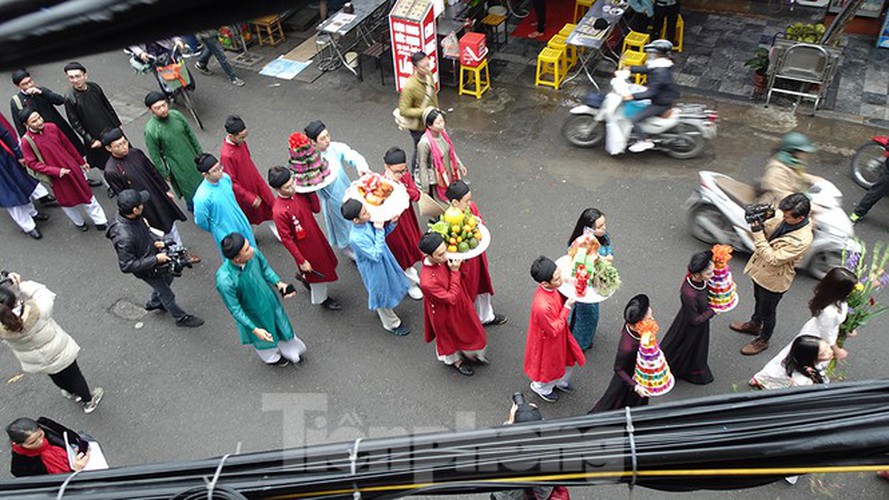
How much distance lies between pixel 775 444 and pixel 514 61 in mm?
9573

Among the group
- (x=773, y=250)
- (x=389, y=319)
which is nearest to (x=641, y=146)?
(x=773, y=250)

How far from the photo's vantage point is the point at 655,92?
8.11 meters

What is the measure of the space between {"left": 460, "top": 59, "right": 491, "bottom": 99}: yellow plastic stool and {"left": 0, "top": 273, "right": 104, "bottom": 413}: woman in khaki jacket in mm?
6389

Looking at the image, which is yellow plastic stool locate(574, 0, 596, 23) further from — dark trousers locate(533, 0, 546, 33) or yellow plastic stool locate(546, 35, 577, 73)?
yellow plastic stool locate(546, 35, 577, 73)

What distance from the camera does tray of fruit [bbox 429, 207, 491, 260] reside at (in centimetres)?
562

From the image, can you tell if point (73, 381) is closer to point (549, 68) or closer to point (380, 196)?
point (380, 196)

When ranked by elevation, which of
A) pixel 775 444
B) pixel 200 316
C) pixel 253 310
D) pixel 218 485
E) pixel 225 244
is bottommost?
pixel 200 316

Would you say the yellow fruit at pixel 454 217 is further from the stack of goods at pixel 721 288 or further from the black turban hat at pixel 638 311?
the stack of goods at pixel 721 288

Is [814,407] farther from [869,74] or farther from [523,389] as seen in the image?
[869,74]

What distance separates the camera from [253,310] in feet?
19.1

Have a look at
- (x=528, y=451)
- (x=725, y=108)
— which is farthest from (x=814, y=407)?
(x=725, y=108)

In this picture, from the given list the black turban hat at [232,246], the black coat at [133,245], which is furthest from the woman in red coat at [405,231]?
the black coat at [133,245]

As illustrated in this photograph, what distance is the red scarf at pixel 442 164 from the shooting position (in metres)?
6.97

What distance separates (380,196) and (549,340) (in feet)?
6.67
